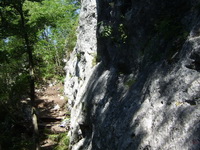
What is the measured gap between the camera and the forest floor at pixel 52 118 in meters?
12.4

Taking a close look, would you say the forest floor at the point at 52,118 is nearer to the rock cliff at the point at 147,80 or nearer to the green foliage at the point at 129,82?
the rock cliff at the point at 147,80

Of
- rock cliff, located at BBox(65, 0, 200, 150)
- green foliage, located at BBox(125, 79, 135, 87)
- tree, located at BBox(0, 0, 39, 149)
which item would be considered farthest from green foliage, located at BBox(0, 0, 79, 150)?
green foliage, located at BBox(125, 79, 135, 87)

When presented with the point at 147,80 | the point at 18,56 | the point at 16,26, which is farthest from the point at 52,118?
the point at 147,80

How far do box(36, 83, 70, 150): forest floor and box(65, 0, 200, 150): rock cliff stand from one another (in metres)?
5.57

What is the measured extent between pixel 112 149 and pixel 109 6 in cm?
536

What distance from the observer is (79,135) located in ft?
26.5

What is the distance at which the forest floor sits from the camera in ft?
40.8

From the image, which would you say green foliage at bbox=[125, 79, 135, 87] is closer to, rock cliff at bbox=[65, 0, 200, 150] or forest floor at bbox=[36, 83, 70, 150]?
rock cliff at bbox=[65, 0, 200, 150]

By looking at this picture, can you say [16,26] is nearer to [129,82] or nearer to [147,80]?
[129,82]

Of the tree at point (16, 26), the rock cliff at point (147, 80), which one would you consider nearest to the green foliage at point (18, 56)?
the tree at point (16, 26)

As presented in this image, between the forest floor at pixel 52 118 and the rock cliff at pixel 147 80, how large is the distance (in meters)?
5.57

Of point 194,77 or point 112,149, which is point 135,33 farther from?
point 112,149

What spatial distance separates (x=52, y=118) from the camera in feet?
52.2

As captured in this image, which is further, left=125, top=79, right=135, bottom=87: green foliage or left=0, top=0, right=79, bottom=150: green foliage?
left=0, top=0, right=79, bottom=150: green foliage
